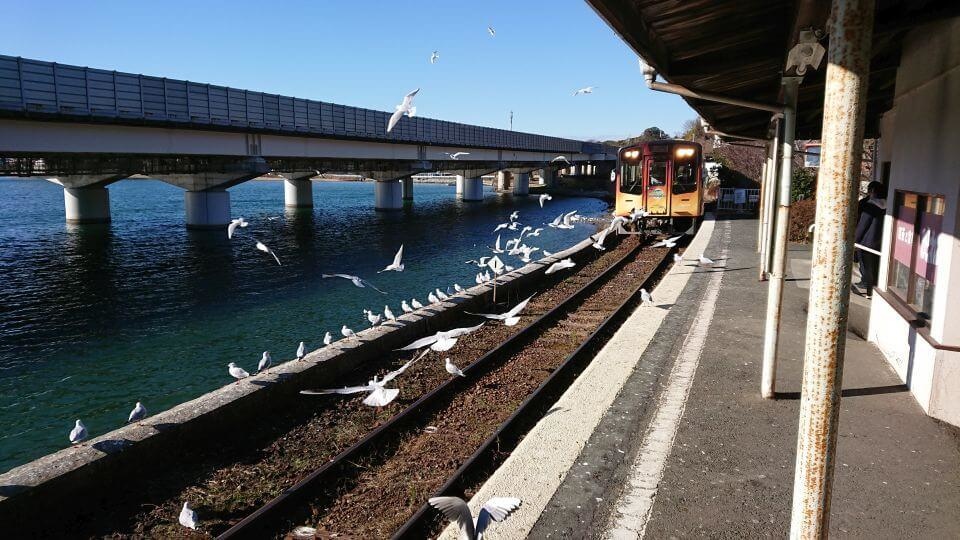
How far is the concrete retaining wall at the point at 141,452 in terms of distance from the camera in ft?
17.1

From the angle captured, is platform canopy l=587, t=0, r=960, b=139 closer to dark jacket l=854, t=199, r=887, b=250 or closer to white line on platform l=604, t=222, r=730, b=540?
dark jacket l=854, t=199, r=887, b=250

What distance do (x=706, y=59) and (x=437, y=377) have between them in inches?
214

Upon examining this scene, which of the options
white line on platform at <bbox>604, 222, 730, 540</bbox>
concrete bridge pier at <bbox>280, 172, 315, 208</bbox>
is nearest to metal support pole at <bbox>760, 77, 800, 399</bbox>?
white line on platform at <bbox>604, 222, 730, 540</bbox>

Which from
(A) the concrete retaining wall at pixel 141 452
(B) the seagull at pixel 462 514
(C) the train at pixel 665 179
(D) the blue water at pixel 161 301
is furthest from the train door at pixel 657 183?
(B) the seagull at pixel 462 514

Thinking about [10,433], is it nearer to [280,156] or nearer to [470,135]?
[280,156]

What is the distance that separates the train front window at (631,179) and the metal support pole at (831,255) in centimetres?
2047

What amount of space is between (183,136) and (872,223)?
24249 mm

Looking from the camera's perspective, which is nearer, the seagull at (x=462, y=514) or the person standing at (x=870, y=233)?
the seagull at (x=462, y=514)

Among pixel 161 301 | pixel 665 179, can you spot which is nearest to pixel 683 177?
pixel 665 179

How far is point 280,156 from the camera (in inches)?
1248

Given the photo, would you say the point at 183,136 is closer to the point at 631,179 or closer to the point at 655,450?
the point at 631,179

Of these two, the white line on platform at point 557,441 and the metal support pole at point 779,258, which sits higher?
the metal support pole at point 779,258

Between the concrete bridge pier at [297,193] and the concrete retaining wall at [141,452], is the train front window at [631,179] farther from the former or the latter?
the concrete bridge pier at [297,193]

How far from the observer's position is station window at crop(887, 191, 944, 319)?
6352 mm
